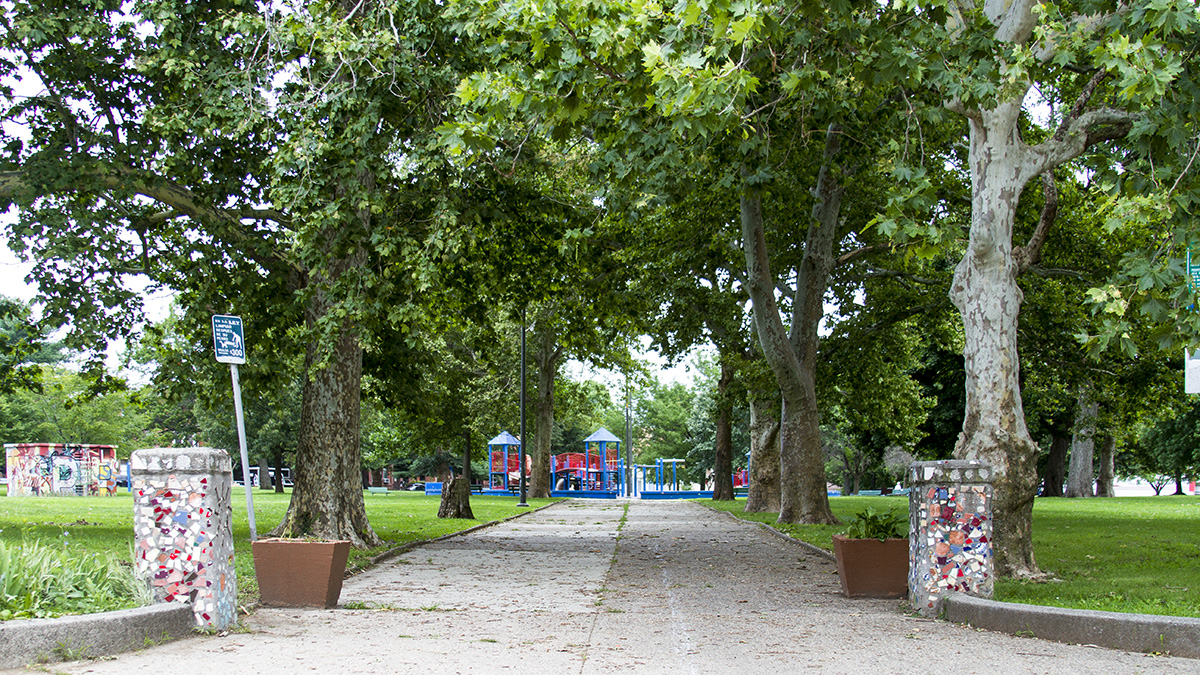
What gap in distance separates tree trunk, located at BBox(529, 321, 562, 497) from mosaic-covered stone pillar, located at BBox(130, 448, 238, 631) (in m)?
33.9

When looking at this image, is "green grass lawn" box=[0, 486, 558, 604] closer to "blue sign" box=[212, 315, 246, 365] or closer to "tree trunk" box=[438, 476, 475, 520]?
"tree trunk" box=[438, 476, 475, 520]

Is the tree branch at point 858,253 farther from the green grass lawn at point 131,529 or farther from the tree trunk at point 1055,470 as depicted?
the tree trunk at point 1055,470

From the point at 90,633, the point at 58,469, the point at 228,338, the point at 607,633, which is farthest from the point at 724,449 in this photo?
the point at 90,633

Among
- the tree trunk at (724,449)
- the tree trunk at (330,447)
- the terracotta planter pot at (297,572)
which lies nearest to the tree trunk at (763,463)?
the tree trunk at (724,449)

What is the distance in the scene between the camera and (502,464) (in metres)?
60.2

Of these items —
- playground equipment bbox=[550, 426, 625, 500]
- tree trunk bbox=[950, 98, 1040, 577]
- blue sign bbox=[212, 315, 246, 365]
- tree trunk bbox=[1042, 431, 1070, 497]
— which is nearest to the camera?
blue sign bbox=[212, 315, 246, 365]

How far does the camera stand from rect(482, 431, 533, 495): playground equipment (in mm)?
48594

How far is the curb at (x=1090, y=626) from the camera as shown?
6723 millimetres

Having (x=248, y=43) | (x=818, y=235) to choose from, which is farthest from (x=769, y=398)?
(x=248, y=43)

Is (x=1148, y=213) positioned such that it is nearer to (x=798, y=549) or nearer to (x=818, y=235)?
(x=798, y=549)

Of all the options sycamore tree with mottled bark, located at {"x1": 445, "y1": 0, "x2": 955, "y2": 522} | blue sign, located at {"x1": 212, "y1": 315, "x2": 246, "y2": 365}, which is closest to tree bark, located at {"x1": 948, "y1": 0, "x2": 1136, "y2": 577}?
sycamore tree with mottled bark, located at {"x1": 445, "y1": 0, "x2": 955, "y2": 522}

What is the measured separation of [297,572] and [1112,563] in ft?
33.5

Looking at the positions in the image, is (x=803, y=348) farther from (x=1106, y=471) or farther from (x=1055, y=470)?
(x=1106, y=471)

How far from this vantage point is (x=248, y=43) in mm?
12898
